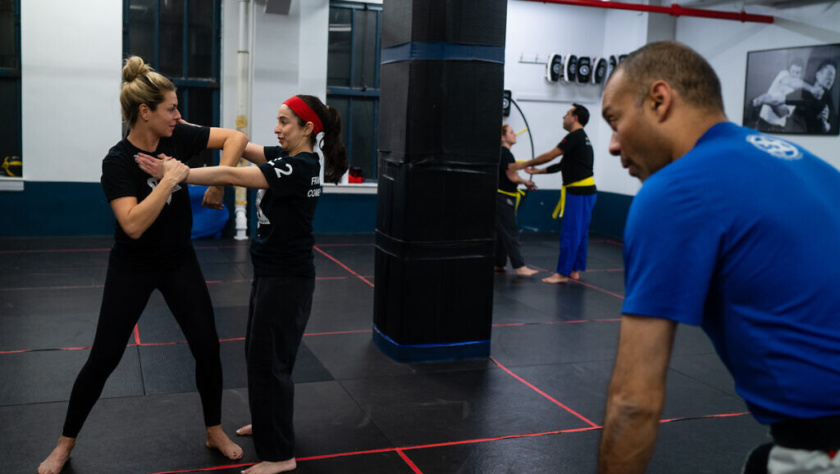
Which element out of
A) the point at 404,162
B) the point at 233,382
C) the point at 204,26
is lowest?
the point at 233,382

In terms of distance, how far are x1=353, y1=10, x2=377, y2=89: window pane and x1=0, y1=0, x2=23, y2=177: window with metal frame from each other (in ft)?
13.6

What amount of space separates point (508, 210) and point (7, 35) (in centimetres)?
631

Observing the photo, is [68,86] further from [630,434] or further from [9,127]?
[630,434]

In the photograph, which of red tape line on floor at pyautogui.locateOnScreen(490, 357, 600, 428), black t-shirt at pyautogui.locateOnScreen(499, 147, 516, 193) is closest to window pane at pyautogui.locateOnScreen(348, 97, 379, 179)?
black t-shirt at pyautogui.locateOnScreen(499, 147, 516, 193)

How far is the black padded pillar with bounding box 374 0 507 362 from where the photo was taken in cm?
454

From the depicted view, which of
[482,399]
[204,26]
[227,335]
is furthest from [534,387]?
[204,26]

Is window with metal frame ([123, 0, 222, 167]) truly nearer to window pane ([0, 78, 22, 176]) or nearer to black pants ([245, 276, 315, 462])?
→ window pane ([0, 78, 22, 176])

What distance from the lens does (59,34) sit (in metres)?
8.85

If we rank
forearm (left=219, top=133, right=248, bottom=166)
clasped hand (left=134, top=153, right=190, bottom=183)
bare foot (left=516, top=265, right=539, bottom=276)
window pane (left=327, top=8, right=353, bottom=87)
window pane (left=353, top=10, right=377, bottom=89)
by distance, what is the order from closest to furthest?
clasped hand (left=134, top=153, right=190, bottom=183)
forearm (left=219, top=133, right=248, bottom=166)
bare foot (left=516, top=265, right=539, bottom=276)
window pane (left=327, top=8, right=353, bottom=87)
window pane (left=353, top=10, right=377, bottom=89)

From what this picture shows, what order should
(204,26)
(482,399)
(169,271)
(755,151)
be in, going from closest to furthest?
(755,151) < (169,271) < (482,399) < (204,26)

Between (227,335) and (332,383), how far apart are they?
122cm

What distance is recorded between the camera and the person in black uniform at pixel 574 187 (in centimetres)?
750

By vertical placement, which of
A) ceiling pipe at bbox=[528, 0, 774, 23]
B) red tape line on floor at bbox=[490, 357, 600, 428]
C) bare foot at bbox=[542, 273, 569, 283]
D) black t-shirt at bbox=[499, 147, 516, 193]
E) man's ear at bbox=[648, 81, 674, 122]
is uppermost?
ceiling pipe at bbox=[528, 0, 774, 23]

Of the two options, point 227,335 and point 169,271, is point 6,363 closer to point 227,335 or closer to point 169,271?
point 227,335
